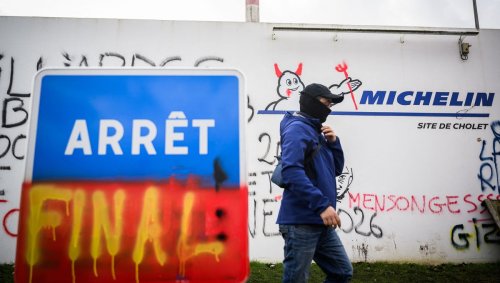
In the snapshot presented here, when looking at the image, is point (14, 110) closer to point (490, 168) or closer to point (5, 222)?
point (5, 222)

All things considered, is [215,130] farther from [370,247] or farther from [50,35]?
[50,35]

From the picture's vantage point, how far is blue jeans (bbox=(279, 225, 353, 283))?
7.71 feet

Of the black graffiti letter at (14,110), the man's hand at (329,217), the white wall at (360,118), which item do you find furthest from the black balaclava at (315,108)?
the black graffiti letter at (14,110)

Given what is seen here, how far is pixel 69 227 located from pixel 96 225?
0.28 feet

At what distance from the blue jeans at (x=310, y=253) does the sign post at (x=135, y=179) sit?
3.90ft

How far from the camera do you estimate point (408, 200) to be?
523cm

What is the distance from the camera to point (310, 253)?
239 centimetres

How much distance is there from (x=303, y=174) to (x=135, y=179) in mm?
1336

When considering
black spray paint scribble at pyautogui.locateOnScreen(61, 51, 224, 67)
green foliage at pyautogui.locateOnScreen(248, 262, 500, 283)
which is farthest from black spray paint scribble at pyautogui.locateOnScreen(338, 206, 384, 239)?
black spray paint scribble at pyautogui.locateOnScreen(61, 51, 224, 67)

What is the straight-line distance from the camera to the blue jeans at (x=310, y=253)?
2350 mm

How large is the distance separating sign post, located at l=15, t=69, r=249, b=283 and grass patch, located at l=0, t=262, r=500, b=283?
3270 mm

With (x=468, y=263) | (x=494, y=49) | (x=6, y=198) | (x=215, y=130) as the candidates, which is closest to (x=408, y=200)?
(x=468, y=263)

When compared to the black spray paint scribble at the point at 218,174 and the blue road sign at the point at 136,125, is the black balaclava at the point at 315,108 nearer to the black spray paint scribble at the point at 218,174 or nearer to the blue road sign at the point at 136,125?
the blue road sign at the point at 136,125

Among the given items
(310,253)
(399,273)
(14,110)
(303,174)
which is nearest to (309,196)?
(303,174)
